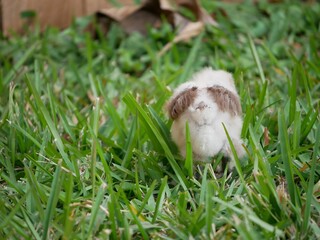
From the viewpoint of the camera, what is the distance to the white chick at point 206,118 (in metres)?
2.23

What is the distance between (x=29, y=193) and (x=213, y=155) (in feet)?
2.14

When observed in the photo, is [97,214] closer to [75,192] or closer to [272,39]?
[75,192]

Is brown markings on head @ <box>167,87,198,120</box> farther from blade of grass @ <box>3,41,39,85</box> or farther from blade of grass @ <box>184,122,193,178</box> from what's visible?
blade of grass @ <box>3,41,39,85</box>

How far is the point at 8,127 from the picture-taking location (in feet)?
8.82

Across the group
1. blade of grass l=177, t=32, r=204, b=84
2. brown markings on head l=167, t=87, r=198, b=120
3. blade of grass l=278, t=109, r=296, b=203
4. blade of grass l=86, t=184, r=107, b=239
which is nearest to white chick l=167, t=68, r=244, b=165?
brown markings on head l=167, t=87, r=198, b=120

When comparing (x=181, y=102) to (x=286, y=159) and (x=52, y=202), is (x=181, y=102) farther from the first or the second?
(x=52, y=202)

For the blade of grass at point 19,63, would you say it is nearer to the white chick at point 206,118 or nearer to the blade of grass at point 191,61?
the blade of grass at point 191,61

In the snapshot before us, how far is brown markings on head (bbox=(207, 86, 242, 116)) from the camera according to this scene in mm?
2279

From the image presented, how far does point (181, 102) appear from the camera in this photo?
2307 millimetres

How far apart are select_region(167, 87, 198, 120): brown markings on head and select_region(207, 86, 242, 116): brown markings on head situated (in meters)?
0.07

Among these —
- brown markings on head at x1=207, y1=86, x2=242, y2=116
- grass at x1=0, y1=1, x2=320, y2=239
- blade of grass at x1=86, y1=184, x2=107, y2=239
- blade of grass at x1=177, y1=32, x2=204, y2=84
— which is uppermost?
brown markings on head at x1=207, y1=86, x2=242, y2=116

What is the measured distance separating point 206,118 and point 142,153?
1.05 ft

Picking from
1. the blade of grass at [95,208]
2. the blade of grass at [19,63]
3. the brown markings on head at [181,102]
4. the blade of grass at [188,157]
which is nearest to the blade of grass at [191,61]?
the blade of grass at [19,63]

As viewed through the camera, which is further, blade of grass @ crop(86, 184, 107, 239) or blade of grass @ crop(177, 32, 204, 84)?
blade of grass @ crop(177, 32, 204, 84)
